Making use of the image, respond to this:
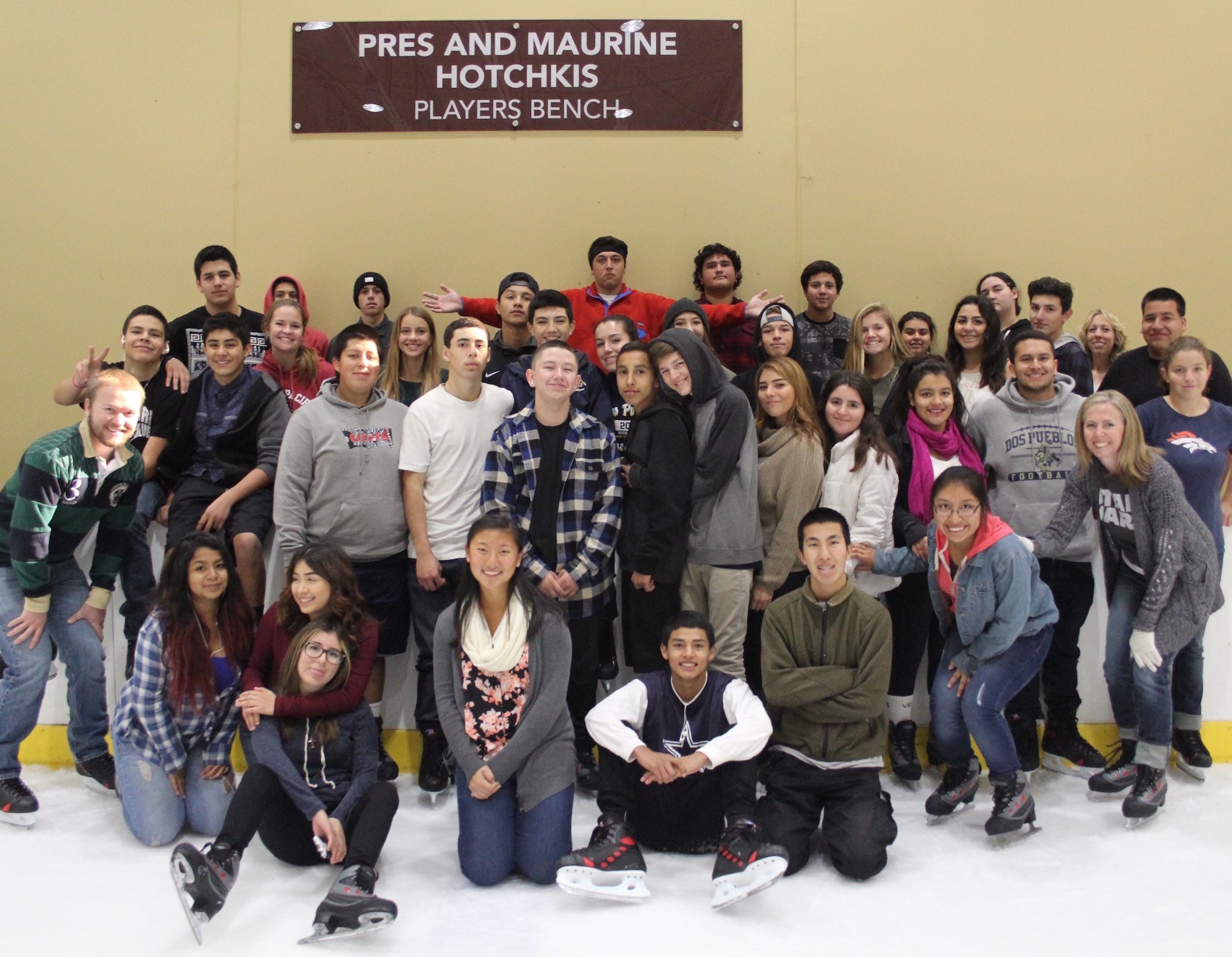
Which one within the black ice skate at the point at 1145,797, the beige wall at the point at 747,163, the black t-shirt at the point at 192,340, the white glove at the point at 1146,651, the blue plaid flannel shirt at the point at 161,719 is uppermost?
the beige wall at the point at 747,163

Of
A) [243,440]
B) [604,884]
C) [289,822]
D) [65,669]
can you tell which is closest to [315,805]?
[289,822]

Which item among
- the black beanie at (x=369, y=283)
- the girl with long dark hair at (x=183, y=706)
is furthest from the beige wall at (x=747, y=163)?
the girl with long dark hair at (x=183, y=706)

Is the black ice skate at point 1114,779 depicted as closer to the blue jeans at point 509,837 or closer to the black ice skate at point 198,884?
the blue jeans at point 509,837

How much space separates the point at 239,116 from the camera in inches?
205

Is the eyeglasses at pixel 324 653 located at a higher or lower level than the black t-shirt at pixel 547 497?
lower

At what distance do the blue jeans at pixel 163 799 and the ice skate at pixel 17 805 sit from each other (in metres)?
0.31

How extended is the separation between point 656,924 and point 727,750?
504mm

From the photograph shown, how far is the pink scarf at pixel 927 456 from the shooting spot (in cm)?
338

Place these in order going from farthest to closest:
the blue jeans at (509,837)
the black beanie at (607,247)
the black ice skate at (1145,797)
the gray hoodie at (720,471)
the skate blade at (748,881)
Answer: the black beanie at (607,247) < the gray hoodie at (720,471) < the black ice skate at (1145,797) < the blue jeans at (509,837) < the skate blade at (748,881)

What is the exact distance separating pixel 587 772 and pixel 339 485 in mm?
1294

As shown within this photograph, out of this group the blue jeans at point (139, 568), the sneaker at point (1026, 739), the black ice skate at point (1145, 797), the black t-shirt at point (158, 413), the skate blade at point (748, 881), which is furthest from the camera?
the black t-shirt at point (158, 413)

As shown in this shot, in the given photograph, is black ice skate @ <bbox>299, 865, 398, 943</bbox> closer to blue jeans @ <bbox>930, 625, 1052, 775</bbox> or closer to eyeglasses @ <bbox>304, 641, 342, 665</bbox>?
eyeglasses @ <bbox>304, 641, 342, 665</bbox>

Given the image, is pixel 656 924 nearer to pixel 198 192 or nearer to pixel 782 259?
pixel 782 259

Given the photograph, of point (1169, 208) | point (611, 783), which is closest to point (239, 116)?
point (611, 783)
